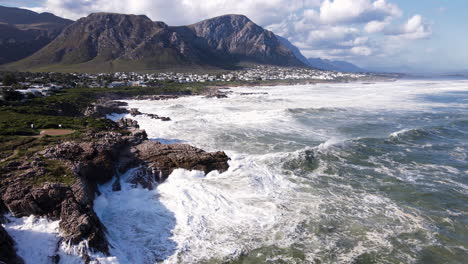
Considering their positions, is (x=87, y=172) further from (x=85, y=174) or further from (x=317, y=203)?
(x=317, y=203)

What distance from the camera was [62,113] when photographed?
41.6 meters

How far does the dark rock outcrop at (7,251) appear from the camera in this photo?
991 cm

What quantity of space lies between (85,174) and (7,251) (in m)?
6.99

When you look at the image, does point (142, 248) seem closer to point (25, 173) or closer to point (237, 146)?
point (25, 173)

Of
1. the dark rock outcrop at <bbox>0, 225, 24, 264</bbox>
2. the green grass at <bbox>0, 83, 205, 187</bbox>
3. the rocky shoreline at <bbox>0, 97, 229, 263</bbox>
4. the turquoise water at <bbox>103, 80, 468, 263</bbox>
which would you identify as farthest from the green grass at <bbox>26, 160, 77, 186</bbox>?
the dark rock outcrop at <bbox>0, 225, 24, 264</bbox>

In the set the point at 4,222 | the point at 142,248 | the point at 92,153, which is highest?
the point at 92,153

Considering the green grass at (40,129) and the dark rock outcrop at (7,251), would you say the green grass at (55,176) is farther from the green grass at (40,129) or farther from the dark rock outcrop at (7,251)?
the dark rock outcrop at (7,251)

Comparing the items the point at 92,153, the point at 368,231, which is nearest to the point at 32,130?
the point at 92,153

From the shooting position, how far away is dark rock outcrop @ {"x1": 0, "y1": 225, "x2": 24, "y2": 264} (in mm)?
9914

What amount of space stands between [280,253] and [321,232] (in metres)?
2.77

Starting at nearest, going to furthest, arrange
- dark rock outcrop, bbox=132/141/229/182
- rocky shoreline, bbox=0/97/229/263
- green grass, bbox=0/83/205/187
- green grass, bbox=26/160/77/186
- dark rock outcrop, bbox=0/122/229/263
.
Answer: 1. rocky shoreline, bbox=0/97/229/263
2. dark rock outcrop, bbox=0/122/229/263
3. green grass, bbox=26/160/77/186
4. green grass, bbox=0/83/205/187
5. dark rock outcrop, bbox=132/141/229/182

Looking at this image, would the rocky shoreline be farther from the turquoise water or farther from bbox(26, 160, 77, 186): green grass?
the turquoise water

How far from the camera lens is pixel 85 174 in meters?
16.9

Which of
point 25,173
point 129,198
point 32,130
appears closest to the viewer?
point 25,173
